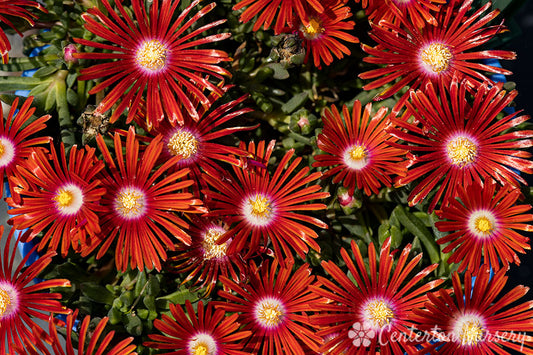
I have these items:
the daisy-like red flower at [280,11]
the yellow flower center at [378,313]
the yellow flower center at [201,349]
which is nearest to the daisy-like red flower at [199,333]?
the yellow flower center at [201,349]

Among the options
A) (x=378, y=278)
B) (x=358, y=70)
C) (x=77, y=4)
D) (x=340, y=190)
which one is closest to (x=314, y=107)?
(x=358, y=70)

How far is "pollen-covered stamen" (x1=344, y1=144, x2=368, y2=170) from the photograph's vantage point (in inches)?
33.9

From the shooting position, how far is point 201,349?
796 mm

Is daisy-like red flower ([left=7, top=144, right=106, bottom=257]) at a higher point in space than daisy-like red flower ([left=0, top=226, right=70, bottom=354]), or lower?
higher

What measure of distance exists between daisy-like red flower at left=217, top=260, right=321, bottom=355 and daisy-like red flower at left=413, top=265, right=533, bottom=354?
176 mm

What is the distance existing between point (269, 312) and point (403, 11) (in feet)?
1.78

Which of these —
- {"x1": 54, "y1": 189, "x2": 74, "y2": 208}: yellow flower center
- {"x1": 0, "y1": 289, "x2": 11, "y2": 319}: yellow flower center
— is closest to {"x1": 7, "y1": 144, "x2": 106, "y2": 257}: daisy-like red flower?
{"x1": 54, "y1": 189, "x2": 74, "y2": 208}: yellow flower center

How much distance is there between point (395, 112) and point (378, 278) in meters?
0.28

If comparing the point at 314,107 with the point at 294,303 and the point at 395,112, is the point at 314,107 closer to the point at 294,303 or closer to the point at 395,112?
the point at 395,112

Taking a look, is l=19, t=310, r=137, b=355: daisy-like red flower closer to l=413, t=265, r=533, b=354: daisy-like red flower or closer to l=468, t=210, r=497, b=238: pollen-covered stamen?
l=413, t=265, r=533, b=354: daisy-like red flower

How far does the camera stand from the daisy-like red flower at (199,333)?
0.77m

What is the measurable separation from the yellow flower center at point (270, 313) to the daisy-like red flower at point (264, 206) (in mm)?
85

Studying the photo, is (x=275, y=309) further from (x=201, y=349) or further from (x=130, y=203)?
(x=130, y=203)

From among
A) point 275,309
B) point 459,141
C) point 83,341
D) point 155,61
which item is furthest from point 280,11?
point 83,341
